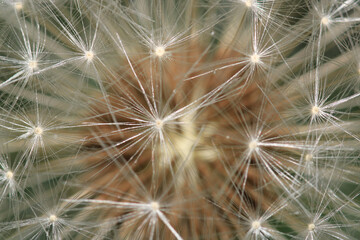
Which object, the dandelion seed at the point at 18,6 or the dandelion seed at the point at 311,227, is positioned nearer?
the dandelion seed at the point at 311,227

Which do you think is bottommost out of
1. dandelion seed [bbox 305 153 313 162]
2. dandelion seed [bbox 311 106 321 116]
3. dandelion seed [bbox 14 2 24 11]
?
dandelion seed [bbox 305 153 313 162]

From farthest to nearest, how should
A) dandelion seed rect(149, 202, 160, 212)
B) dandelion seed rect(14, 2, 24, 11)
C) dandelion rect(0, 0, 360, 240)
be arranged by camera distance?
dandelion seed rect(14, 2, 24, 11) < dandelion rect(0, 0, 360, 240) < dandelion seed rect(149, 202, 160, 212)

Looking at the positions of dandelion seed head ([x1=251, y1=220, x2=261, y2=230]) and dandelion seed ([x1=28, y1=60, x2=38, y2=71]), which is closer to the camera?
dandelion seed head ([x1=251, y1=220, x2=261, y2=230])

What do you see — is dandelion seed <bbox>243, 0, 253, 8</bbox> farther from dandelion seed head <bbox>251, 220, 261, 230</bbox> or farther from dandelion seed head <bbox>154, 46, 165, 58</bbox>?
dandelion seed head <bbox>251, 220, 261, 230</bbox>

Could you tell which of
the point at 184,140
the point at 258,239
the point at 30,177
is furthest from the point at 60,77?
the point at 258,239

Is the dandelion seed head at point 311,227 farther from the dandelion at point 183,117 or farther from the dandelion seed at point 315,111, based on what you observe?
the dandelion seed at point 315,111

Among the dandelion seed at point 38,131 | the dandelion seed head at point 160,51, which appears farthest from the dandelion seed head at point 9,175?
the dandelion seed head at point 160,51

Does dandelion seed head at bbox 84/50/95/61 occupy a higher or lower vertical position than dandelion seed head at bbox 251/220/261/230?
higher

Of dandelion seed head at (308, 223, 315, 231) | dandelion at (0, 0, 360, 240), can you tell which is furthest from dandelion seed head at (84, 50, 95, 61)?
dandelion seed head at (308, 223, 315, 231)

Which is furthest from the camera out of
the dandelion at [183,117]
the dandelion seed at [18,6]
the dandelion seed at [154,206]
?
the dandelion seed at [18,6]
